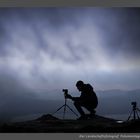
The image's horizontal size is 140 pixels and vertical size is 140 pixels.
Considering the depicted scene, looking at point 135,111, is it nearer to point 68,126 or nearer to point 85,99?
point 85,99

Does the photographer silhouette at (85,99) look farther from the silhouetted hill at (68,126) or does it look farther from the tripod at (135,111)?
the tripod at (135,111)

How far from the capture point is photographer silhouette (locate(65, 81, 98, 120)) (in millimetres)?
5082

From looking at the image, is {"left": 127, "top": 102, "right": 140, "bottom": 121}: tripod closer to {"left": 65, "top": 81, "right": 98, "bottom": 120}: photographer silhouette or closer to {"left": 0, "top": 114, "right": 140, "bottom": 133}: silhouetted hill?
{"left": 0, "top": 114, "right": 140, "bottom": 133}: silhouetted hill

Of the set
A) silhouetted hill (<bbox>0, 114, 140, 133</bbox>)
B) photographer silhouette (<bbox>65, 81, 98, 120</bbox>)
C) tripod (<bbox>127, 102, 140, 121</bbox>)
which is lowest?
silhouetted hill (<bbox>0, 114, 140, 133</bbox>)

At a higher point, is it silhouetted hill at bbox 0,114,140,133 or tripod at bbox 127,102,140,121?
tripod at bbox 127,102,140,121

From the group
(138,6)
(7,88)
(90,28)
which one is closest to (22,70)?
(7,88)

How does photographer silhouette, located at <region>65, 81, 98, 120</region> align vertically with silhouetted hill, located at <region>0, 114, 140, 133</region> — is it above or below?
above

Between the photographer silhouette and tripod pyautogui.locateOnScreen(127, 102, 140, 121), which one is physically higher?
the photographer silhouette

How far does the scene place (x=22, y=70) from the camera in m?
5.09

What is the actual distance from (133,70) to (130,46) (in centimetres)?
23

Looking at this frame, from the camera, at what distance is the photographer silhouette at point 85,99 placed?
5.08 metres

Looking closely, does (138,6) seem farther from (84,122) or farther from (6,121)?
(6,121)

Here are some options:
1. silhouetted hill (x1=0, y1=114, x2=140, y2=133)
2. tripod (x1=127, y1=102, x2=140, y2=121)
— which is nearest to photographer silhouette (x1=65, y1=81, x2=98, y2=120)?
silhouetted hill (x1=0, y1=114, x2=140, y2=133)

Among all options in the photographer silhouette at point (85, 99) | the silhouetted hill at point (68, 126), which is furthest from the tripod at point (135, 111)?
the photographer silhouette at point (85, 99)
